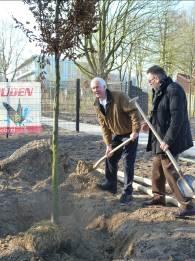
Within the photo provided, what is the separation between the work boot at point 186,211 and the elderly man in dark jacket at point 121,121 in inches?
40.3

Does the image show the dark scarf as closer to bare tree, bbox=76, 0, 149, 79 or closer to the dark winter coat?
the dark winter coat

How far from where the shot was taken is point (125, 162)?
6.23 metres

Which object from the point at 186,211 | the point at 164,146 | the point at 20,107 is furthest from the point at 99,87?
the point at 20,107

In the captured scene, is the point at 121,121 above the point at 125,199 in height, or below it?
above

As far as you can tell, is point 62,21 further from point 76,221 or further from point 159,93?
point 76,221

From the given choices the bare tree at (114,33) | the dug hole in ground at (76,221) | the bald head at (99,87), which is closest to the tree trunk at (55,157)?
the dug hole in ground at (76,221)

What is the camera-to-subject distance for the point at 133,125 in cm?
609

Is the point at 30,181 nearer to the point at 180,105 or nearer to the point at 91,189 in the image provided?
the point at 91,189

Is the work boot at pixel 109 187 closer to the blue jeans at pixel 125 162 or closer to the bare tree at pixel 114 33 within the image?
the blue jeans at pixel 125 162

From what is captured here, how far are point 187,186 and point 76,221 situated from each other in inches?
61.1

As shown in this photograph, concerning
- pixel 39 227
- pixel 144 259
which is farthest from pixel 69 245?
pixel 144 259

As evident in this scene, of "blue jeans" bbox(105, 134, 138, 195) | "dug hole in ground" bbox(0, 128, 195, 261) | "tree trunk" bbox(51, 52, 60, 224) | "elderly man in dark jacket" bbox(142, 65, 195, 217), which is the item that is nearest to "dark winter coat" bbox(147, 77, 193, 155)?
"elderly man in dark jacket" bbox(142, 65, 195, 217)

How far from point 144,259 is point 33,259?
106cm

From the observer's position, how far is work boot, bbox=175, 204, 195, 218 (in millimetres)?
5277
